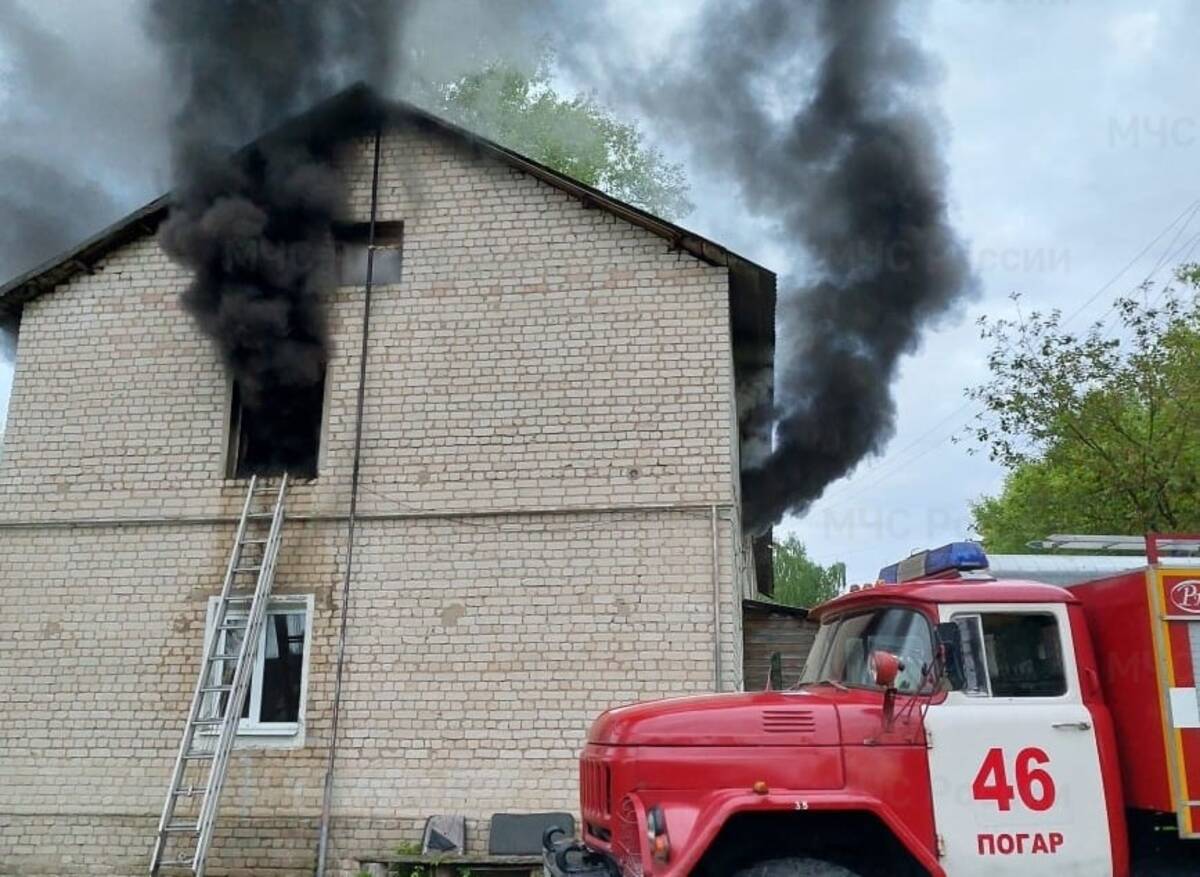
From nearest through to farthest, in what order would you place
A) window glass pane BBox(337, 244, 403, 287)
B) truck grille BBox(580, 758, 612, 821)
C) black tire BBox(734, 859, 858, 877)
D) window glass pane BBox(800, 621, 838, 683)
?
black tire BBox(734, 859, 858, 877), truck grille BBox(580, 758, 612, 821), window glass pane BBox(800, 621, 838, 683), window glass pane BBox(337, 244, 403, 287)

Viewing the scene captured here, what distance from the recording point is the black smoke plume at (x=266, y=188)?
1077 cm

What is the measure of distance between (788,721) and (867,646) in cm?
84

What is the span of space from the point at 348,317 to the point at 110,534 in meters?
3.21

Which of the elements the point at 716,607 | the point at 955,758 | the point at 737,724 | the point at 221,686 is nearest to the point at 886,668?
the point at 955,758

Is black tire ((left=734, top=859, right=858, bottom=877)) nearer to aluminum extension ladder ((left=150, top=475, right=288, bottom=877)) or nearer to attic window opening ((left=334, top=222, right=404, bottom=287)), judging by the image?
aluminum extension ladder ((left=150, top=475, right=288, bottom=877))

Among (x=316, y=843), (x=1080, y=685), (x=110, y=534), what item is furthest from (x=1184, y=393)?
(x=110, y=534)

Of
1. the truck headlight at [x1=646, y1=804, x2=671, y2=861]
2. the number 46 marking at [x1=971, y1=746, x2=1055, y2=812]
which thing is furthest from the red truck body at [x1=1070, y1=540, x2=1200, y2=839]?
the truck headlight at [x1=646, y1=804, x2=671, y2=861]

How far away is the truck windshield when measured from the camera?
539 cm

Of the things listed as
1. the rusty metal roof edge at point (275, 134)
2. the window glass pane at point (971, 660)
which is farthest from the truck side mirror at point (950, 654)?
the rusty metal roof edge at point (275, 134)

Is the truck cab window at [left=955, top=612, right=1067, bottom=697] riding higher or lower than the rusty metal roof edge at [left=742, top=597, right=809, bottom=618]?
lower

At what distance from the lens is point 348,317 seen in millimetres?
11102

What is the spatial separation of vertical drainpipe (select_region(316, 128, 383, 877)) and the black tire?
5748mm

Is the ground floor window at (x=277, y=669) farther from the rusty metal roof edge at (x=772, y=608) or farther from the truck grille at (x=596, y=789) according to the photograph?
the truck grille at (x=596, y=789)

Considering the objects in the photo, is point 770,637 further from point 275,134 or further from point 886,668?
point 275,134
